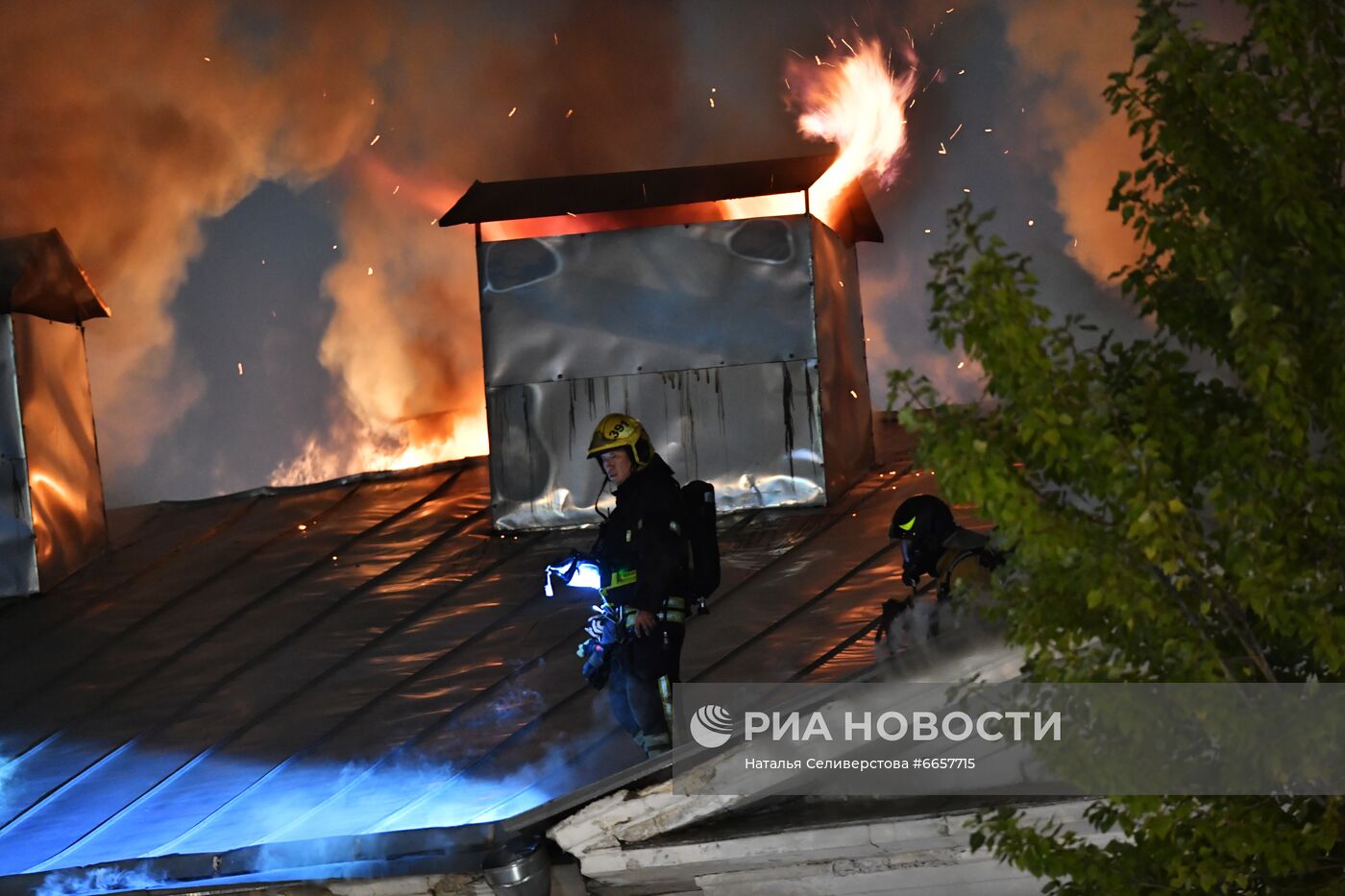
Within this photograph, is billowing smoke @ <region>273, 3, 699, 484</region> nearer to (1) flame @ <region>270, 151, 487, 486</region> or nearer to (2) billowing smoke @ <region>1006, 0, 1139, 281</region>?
(1) flame @ <region>270, 151, 487, 486</region>

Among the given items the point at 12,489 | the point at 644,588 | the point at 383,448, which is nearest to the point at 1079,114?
the point at 383,448

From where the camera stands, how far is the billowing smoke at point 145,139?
9.96 m

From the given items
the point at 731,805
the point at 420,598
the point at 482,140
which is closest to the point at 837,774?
the point at 731,805

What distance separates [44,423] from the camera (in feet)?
26.2

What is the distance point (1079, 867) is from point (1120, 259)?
885cm

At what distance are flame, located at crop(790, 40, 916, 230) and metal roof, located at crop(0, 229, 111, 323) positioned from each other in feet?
16.3

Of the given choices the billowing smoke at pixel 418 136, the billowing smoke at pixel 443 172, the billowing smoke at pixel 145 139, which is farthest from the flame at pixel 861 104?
the billowing smoke at pixel 145 139

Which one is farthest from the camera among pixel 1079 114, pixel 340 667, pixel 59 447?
pixel 1079 114

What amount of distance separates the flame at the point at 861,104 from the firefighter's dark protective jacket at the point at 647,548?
5.11m

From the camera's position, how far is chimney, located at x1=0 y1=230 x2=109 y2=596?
306 inches

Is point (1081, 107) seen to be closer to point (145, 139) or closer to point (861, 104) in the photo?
point (861, 104)

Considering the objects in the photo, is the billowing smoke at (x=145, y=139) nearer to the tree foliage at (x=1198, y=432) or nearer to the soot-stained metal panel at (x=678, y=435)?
the soot-stained metal panel at (x=678, y=435)

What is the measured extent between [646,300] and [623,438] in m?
3.03

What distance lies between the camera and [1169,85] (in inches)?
99.4
